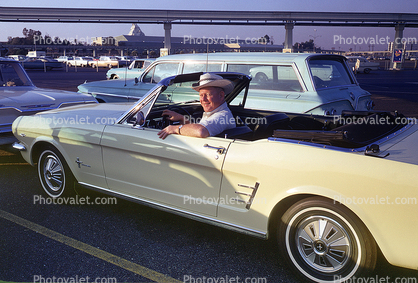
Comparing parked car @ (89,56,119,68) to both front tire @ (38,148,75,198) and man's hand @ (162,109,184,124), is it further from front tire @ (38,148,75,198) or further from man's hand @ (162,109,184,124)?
man's hand @ (162,109,184,124)

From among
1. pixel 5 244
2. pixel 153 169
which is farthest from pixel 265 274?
pixel 5 244

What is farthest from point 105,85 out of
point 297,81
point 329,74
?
point 329,74

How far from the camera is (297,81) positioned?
625 centimetres

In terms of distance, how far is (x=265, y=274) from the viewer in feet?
9.36

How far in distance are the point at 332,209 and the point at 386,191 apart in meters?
0.38

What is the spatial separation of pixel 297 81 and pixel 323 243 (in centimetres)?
415

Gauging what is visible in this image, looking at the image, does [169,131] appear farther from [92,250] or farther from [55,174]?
[55,174]

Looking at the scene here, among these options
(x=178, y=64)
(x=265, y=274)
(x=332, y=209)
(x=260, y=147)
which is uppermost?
(x=178, y=64)

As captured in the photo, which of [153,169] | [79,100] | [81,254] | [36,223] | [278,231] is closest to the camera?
[278,231]

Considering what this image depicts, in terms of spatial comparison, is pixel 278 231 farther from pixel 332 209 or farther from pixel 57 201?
pixel 57 201

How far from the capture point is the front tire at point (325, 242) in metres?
2.42

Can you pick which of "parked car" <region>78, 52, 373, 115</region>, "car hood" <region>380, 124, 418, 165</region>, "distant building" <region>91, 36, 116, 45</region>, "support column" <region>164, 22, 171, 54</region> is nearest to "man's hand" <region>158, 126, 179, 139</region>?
"car hood" <region>380, 124, 418, 165</region>

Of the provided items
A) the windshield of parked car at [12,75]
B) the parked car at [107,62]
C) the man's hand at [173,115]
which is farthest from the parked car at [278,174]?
the parked car at [107,62]

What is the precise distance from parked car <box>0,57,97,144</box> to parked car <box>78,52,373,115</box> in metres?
2.49
